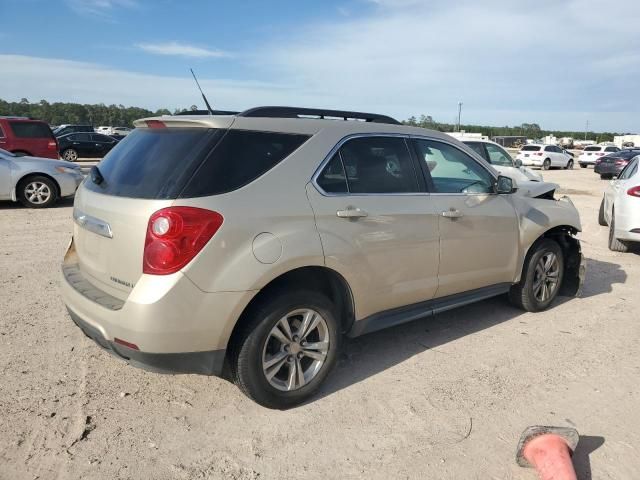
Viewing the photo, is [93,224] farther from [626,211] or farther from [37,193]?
[37,193]

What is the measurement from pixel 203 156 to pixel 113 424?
166cm

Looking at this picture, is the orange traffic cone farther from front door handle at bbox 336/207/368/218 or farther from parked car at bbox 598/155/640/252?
parked car at bbox 598/155/640/252

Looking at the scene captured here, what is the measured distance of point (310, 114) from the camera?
12.0ft

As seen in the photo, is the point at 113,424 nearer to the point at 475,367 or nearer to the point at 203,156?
the point at 203,156

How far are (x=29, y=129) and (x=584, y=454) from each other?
17.4 metres

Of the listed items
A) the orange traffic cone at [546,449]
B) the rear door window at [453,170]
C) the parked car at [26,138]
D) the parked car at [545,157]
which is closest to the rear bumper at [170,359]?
the orange traffic cone at [546,449]

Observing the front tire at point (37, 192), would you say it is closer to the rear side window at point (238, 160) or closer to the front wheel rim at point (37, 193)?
the front wheel rim at point (37, 193)

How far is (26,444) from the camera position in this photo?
2807 mm

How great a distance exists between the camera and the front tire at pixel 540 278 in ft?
16.1

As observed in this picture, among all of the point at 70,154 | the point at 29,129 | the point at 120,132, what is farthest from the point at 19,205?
the point at 120,132

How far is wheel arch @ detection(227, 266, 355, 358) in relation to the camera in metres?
3.05

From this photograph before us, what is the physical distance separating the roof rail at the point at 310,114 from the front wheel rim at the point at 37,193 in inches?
341

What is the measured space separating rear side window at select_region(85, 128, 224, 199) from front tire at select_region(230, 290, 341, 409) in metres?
0.88

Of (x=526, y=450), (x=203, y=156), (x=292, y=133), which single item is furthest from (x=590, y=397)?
(x=203, y=156)
